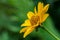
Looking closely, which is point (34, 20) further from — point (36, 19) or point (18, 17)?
point (18, 17)

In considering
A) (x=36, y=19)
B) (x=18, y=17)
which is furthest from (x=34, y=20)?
(x=18, y=17)

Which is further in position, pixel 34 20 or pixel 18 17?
pixel 18 17

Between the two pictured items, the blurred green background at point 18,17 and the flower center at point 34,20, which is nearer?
the flower center at point 34,20

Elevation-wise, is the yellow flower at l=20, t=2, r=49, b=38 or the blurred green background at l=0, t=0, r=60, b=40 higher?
the yellow flower at l=20, t=2, r=49, b=38

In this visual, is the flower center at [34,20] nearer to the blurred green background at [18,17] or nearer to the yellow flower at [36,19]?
the yellow flower at [36,19]

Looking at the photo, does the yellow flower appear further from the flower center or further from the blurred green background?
the blurred green background

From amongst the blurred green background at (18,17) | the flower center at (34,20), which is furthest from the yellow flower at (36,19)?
the blurred green background at (18,17)

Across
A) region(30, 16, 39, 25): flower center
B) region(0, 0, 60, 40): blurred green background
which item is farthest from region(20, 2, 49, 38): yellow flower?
region(0, 0, 60, 40): blurred green background

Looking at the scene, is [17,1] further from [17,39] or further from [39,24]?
[39,24]

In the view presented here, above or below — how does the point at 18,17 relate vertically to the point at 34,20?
below

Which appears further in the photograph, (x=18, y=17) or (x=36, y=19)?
(x=18, y=17)
